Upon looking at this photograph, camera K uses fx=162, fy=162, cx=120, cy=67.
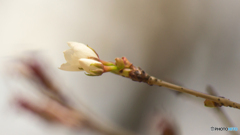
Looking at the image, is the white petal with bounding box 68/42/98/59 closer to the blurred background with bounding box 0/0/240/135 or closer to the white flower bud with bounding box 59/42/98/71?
the white flower bud with bounding box 59/42/98/71

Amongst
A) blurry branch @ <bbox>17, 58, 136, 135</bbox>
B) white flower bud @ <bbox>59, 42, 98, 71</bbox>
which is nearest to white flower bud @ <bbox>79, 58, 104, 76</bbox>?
white flower bud @ <bbox>59, 42, 98, 71</bbox>

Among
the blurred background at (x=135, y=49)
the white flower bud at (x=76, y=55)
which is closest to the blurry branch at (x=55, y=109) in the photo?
the blurred background at (x=135, y=49)

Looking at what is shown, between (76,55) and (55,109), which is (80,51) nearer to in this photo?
(76,55)

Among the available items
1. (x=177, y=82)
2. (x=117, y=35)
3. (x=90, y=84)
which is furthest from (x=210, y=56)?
(x=90, y=84)

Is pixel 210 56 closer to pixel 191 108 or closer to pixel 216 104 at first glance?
pixel 191 108

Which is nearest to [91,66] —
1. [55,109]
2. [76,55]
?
[76,55]

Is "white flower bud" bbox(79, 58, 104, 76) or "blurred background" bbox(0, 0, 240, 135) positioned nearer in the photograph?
"white flower bud" bbox(79, 58, 104, 76)
